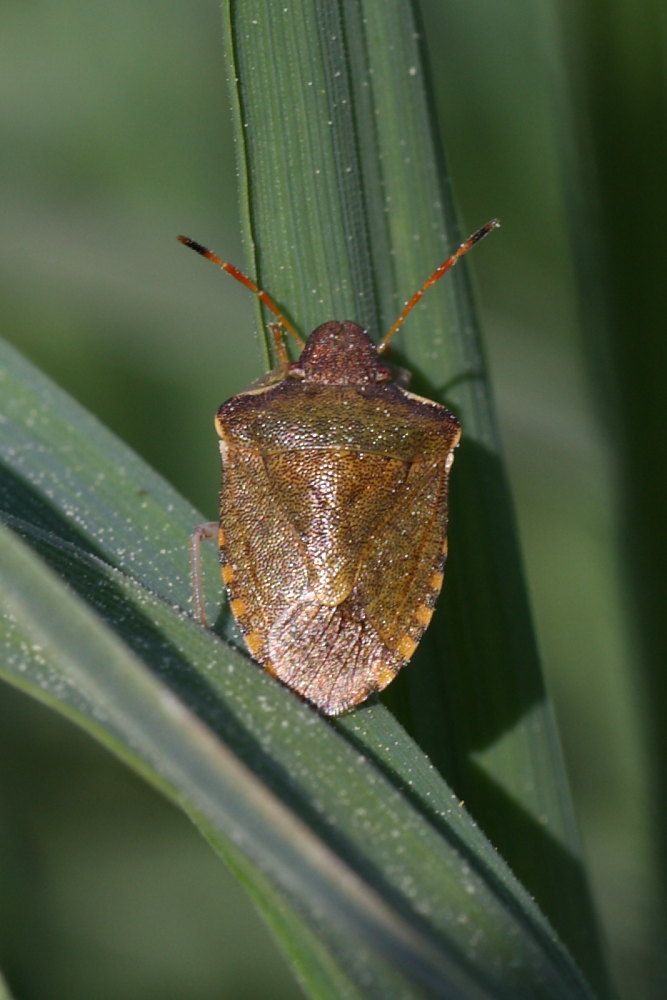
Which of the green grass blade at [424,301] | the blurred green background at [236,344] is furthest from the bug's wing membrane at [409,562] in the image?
the blurred green background at [236,344]

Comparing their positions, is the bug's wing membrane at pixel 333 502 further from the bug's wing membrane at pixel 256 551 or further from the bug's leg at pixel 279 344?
the bug's leg at pixel 279 344

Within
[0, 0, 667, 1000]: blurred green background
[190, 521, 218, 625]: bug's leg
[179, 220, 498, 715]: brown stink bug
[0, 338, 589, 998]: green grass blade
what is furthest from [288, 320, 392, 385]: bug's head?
[0, 338, 589, 998]: green grass blade

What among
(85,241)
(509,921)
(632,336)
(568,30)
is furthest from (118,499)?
(85,241)

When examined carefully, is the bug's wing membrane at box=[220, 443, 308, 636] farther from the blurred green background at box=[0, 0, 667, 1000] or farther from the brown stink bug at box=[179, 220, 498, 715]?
the blurred green background at box=[0, 0, 667, 1000]

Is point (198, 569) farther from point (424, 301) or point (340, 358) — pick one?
point (424, 301)

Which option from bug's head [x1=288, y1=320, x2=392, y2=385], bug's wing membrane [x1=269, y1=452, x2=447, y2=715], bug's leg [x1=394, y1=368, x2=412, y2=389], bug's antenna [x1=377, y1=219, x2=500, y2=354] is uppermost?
bug's antenna [x1=377, y1=219, x2=500, y2=354]

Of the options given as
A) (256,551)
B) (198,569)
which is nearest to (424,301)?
(256,551)
